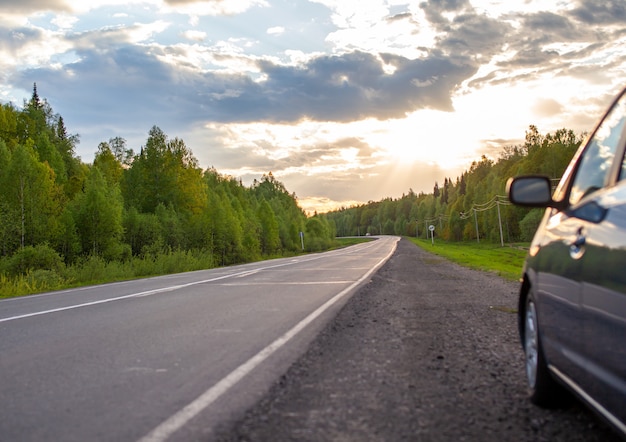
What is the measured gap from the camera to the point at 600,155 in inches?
143

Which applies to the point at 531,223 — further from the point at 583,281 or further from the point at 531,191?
the point at 583,281

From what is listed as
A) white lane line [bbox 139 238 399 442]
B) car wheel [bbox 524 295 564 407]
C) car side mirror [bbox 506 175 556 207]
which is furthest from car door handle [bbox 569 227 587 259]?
white lane line [bbox 139 238 399 442]

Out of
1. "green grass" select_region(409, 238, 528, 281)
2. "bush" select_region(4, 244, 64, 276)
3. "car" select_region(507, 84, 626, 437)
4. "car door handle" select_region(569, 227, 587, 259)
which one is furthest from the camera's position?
"bush" select_region(4, 244, 64, 276)

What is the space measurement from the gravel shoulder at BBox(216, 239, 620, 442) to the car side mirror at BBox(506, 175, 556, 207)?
1428mm

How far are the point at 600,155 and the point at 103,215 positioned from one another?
40.8m

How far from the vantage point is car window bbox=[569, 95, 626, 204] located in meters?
3.40

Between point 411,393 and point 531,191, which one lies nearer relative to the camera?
point 531,191

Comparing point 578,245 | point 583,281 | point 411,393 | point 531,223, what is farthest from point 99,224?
point 531,223

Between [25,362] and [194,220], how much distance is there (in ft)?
168

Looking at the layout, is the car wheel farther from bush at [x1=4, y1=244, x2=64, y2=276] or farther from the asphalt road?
bush at [x1=4, y1=244, x2=64, y2=276]

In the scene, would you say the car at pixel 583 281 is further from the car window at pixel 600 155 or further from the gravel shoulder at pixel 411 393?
the gravel shoulder at pixel 411 393

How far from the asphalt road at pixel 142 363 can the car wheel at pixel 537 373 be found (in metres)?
2.03

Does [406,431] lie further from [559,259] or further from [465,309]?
[465,309]

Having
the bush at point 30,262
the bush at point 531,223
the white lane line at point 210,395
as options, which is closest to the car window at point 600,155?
the white lane line at point 210,395
